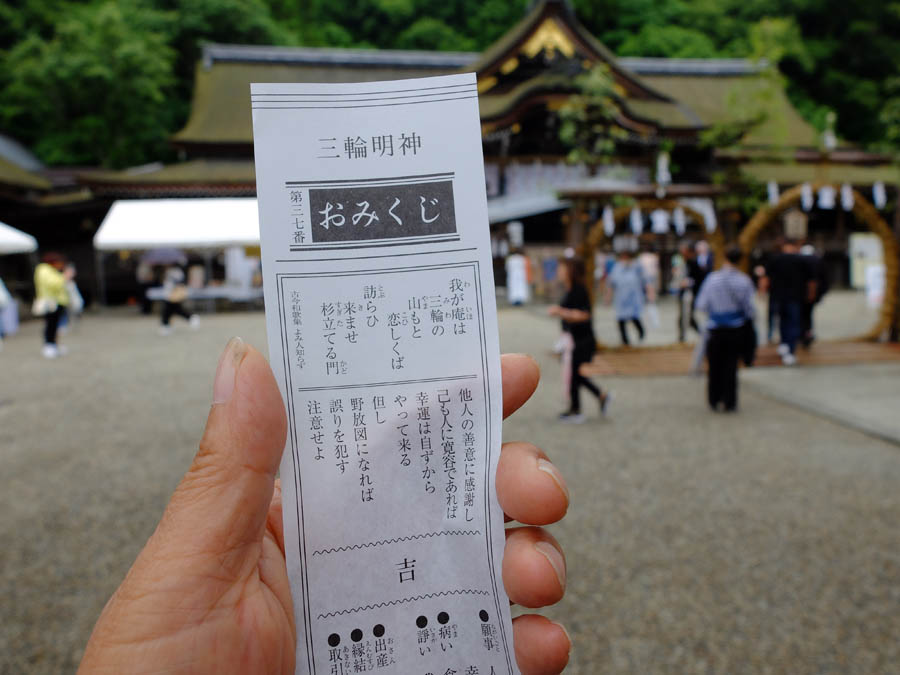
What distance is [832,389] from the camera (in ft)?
18.6

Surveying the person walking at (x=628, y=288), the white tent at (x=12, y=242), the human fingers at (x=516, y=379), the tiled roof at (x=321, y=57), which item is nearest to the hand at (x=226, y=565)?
the human fingers at (x=516, y=379)

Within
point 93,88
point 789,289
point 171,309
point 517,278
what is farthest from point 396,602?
point 93,88

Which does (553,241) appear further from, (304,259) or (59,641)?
(304,259)

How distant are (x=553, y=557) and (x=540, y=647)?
0.12 meters

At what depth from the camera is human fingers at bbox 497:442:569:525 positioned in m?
0.82

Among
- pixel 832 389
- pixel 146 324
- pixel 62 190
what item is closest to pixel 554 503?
pixel 832 389

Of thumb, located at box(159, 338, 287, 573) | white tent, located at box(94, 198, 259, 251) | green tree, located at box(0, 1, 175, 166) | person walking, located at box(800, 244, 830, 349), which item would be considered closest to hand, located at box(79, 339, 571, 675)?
thumb, located at box(159, 338, 287, 573)

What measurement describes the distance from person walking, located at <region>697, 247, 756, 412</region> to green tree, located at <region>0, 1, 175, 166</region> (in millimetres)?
Answer: 15935

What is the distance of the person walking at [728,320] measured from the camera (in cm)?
491

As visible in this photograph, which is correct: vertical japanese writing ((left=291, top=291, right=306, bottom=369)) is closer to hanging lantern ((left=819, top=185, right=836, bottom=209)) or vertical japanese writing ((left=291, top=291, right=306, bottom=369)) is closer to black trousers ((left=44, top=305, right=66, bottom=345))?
hanging lantern ((left=819, top=185, right=836, bottom=209))

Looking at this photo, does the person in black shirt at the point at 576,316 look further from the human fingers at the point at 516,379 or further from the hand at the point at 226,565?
the hand at the point at 226,565

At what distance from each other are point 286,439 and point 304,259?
214 millimetres

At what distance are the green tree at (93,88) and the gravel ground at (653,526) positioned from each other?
13462 millimetres

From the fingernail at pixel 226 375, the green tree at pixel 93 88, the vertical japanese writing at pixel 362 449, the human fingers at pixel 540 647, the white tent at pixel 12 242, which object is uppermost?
the green tree at pixel 93 88
